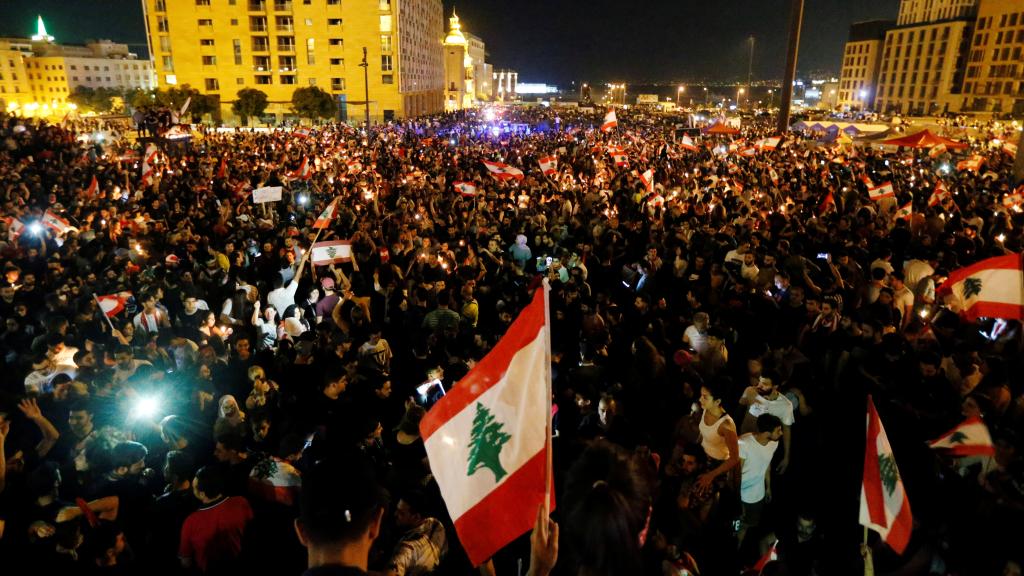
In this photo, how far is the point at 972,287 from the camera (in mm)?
6324

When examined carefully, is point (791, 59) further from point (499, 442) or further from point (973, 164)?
point (499, 442)

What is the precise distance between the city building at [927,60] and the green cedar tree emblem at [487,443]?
355ft

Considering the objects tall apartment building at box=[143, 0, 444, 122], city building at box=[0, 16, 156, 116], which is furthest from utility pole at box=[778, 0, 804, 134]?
city building at box=[0, 16, 156, 116]

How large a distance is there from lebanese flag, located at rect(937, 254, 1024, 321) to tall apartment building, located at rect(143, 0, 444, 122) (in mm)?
63944

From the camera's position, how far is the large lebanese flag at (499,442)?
112 inches

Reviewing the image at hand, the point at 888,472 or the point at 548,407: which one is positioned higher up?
the point at 548,407

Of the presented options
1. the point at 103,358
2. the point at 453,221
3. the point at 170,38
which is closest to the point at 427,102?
the point at 170,38

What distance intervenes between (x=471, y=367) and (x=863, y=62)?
130464 millimetres

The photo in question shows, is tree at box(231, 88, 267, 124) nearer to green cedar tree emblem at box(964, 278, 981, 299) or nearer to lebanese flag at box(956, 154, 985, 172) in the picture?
lebanese flag at box(956, 154, 985, 172)

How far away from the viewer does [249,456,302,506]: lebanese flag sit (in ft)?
14.0

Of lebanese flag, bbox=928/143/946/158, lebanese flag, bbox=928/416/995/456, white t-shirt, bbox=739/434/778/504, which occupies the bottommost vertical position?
white t-shirt, bbox=739/434/778/504

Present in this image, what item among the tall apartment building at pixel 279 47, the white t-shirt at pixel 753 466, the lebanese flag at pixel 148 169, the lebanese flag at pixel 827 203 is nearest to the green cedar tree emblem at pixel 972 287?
the white t-shirt at pixel 753 466

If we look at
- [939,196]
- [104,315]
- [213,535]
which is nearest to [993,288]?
[213,535]

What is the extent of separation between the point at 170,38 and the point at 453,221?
66863mm
